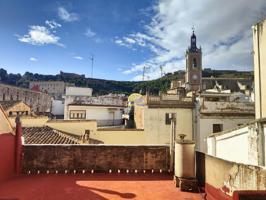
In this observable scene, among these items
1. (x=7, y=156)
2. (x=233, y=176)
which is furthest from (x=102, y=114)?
(x=233, y=176)

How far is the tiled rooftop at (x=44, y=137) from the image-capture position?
58.5 feet

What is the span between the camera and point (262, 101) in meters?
15.6

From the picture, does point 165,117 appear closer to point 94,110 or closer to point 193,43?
point 94,110

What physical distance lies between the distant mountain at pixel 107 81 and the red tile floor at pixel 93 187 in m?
70.0

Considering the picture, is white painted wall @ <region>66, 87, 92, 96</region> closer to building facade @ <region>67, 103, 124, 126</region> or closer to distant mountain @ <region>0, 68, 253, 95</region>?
building facade @ <region>67, 103, 124, 126</region>

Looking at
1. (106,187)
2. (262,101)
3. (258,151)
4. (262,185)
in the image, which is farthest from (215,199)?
(262,101)

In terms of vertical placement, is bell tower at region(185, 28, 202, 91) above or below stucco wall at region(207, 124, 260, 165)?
above

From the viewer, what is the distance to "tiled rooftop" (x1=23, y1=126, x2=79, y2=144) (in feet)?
58.5

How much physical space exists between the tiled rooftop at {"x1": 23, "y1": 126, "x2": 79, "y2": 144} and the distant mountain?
58513 mm

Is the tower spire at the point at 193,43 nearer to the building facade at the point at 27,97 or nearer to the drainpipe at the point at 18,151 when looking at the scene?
the building facade at the point at 27,97

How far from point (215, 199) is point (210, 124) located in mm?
19277

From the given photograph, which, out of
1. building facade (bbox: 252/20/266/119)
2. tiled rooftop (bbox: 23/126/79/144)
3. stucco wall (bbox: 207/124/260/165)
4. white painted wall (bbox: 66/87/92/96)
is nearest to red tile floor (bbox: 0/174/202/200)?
stucco wall (bbox: 207/124/260/165)

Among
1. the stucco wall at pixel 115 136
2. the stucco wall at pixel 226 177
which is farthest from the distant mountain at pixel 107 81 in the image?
the stucco wall at pixel 226 177

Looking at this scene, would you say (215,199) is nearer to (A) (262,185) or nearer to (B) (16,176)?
(A) (262,185)
